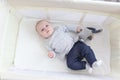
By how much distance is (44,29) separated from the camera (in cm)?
139

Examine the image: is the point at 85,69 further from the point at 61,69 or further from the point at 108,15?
the point at 108,15

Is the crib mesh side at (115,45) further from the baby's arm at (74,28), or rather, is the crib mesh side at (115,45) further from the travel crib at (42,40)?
the baby's arm at (74,28)

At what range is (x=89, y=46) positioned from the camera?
145 cm

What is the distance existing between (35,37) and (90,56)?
1.15 ft

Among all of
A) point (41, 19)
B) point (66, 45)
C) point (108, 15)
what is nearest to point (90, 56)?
point (66, 45)

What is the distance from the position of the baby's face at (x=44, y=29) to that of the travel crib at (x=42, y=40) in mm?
58

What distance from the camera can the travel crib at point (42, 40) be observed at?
1221 millimetres

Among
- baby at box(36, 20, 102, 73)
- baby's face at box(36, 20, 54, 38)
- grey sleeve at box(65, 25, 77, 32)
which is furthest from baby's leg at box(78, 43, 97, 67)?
baby's face at box(36, 20, 54, 38)

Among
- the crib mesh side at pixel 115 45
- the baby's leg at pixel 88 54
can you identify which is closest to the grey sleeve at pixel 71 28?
the baby's leg at pixel 88 54

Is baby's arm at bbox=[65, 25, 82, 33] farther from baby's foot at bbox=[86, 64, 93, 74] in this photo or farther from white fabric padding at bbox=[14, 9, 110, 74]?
baby's foot at bbox=[86, 64, 93, 74]

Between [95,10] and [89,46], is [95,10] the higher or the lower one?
the higher one

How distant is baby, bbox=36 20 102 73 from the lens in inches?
54.8

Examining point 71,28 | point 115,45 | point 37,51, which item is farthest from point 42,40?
point 115,45

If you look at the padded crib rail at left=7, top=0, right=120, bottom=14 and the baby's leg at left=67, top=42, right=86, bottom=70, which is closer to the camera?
the padded crib rail at left=7, top=0, right=120, bottom=14
